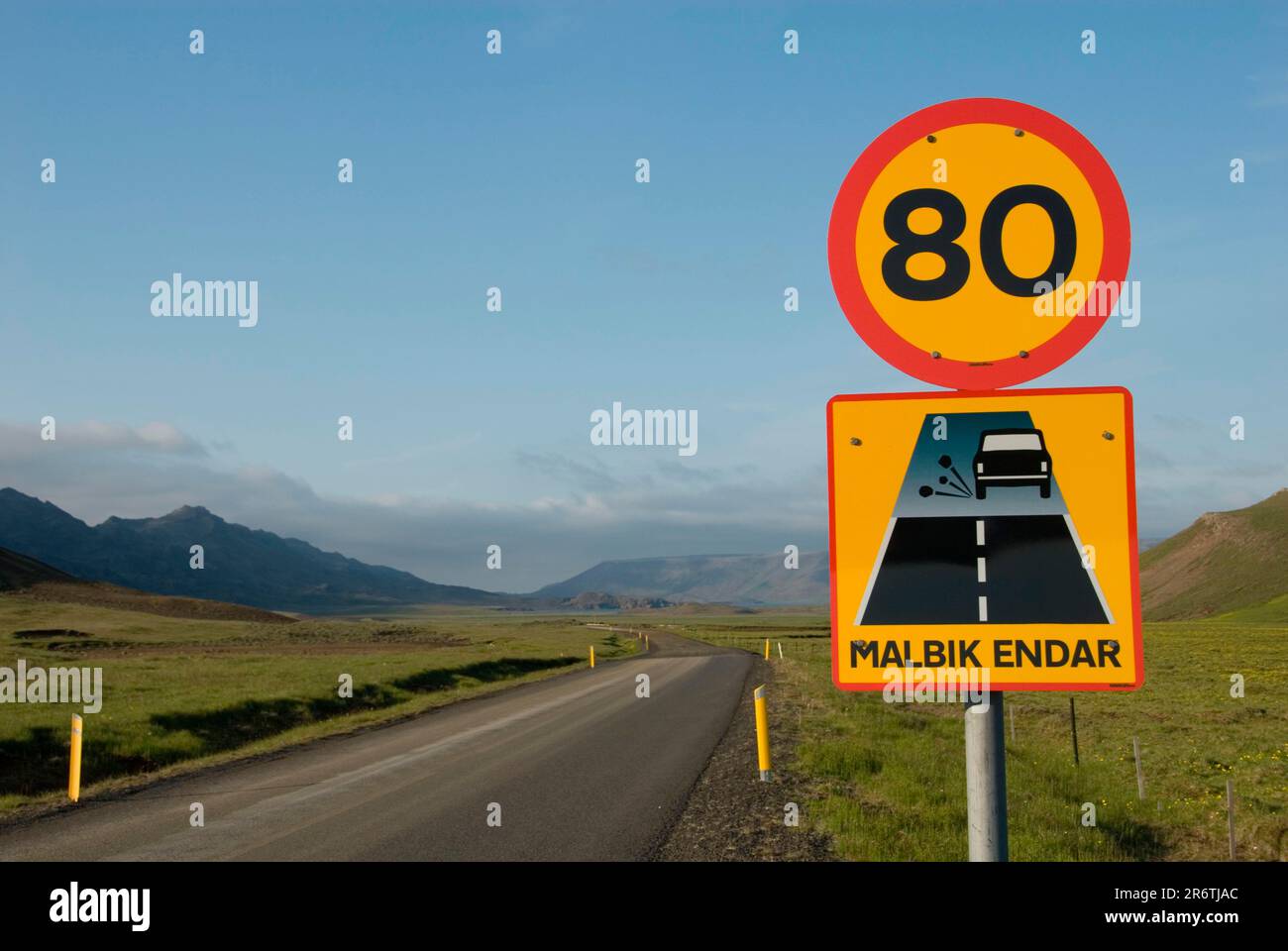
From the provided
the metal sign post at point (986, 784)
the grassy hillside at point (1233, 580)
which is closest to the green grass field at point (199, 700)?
the metal sign post at point (986, 784)

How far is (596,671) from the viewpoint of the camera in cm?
4219

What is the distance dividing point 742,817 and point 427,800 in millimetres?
4029

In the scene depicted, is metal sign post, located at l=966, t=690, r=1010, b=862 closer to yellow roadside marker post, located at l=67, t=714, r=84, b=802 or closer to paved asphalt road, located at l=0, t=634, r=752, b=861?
paved asphalt road, located at l=0, t=634, r=752, b=861

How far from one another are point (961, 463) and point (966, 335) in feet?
1.09

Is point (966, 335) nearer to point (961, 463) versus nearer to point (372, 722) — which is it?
point (961, 463)

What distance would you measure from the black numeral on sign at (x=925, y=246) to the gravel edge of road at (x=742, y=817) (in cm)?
725

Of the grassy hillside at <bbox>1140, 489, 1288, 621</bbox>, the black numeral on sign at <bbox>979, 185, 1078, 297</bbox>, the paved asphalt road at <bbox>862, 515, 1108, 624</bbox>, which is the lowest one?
the grassy hillside at <bbox>1140, 489, 1288, 621</bbox>

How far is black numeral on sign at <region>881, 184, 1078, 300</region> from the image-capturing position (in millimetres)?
2506

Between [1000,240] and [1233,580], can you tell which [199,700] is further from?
[1233,580]

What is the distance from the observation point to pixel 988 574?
8.02 feet

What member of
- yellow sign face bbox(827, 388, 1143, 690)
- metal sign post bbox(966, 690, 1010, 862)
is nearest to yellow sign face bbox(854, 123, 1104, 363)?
yellow sign face bbox(827, 388, 1143, 690)

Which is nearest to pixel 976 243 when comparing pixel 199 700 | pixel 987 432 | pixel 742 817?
pixel 987 432

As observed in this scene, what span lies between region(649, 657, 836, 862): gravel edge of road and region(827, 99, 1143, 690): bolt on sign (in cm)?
691
